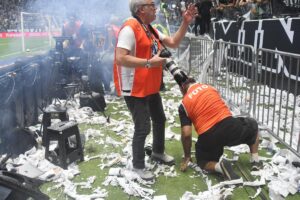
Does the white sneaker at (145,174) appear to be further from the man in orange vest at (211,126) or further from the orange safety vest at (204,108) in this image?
the orange safety vest at (204,108)

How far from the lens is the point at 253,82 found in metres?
6.29

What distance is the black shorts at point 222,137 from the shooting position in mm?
4164

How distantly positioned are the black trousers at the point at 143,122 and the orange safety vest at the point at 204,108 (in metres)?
0.42

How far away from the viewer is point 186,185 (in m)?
4.17

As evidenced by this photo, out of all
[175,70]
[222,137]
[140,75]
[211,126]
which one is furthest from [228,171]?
[140,75]

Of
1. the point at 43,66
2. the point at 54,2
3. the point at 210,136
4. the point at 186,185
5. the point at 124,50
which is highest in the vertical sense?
the point at 54,2

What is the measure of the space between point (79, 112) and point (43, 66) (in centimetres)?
123

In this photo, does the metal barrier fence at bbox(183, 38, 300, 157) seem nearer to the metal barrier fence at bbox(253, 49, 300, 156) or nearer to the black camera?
the metal barrier fence at bbox(253, 49, 300, 156)

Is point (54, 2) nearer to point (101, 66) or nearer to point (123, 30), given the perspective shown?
point (101, 66)

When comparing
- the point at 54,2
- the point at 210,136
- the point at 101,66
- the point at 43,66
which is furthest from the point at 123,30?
the point at 54,2

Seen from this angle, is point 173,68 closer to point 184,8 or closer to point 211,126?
point 211,126

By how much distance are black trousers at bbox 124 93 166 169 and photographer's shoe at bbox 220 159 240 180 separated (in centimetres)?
91

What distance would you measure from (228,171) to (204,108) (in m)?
0.78

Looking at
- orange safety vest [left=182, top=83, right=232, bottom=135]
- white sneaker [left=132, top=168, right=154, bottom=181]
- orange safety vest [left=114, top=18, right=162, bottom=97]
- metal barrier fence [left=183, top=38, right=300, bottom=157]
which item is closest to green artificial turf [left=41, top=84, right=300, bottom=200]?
white sneaker [left=132, top=168, right=154, bottom=181]
